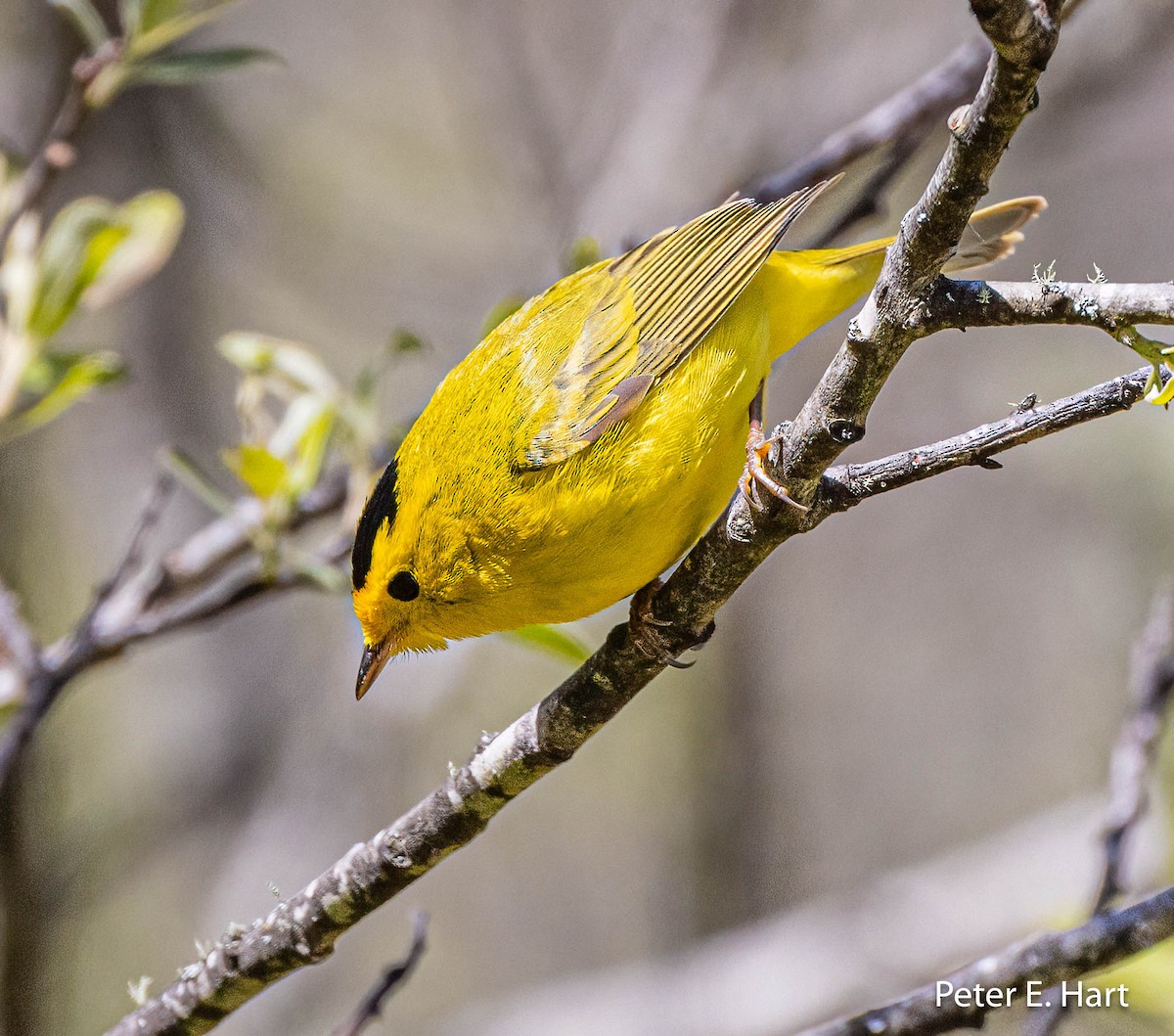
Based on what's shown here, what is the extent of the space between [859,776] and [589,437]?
5.78m

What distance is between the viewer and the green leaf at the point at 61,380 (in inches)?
107

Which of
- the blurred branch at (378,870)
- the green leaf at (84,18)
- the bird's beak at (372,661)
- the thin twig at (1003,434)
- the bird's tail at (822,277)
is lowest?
the blurred branch at (378,870)

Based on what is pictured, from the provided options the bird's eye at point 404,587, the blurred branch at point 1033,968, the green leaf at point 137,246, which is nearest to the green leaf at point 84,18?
the green leaf at point 137,246

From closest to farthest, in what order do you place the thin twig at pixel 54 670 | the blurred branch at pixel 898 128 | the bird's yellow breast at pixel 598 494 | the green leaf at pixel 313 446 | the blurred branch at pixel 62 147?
the bird's yellow breast at pixel 598 494 < the thin twig at pixel 54 670 < the blurred branch at pixel 62 147 < the green leaf at pixel 313 446 < the blurred branch at pixel 898 128

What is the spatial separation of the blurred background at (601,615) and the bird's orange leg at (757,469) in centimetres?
120

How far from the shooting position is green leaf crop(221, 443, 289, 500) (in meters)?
2.66

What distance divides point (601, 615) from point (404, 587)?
9.38 ft

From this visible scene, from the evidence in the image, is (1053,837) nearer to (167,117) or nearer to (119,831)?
(119,831)

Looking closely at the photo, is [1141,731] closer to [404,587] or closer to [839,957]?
[404,587]

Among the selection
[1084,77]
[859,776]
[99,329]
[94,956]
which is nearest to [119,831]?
[94,956]

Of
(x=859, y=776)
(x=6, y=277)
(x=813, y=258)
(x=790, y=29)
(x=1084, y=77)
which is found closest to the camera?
(x=6, y=277)

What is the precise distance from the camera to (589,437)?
2.46m

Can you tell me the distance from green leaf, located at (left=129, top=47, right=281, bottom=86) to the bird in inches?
37.4

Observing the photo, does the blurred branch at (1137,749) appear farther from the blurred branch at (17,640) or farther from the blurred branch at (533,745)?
the blurred branch at (17,640)
